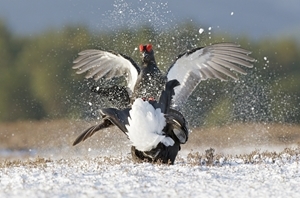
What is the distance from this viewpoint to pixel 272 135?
21453 millimetres

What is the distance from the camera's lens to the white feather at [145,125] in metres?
10.0

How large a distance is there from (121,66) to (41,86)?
65.0 ft

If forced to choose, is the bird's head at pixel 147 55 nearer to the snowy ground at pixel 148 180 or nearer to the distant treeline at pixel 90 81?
the snowy ground at pixel 148 180

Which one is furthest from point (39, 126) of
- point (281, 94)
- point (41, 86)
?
point (281, 94)

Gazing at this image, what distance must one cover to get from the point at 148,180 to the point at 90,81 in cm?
1909

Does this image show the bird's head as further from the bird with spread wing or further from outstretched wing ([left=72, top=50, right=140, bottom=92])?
outstretched wing ([left=72, top=50, right=140, bottom=92])

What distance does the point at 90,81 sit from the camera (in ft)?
90.1

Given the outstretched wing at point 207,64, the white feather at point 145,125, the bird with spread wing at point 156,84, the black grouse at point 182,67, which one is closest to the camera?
the white feather at point 145,125

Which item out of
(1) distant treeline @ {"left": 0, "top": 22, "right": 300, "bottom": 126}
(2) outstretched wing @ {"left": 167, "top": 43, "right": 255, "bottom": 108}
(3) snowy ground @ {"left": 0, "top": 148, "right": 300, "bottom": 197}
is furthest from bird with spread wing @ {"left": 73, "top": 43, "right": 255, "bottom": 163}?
(1) distant treeline @ {"left": 0, "top": 22, "right": 300, "bottom": 126}

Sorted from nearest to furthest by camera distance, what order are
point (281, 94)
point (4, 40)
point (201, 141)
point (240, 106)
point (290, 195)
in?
point (290, 195), point (201, 141), point (240, 106), point (281, 94), point (4, 40)

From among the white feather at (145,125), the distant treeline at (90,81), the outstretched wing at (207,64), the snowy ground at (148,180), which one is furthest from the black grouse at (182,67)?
the distant treeline at (90,81)

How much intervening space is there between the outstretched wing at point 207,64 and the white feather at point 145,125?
195cm

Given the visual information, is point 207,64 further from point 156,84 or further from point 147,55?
point 156,84

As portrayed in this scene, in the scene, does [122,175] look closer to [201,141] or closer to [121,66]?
[121,66]
